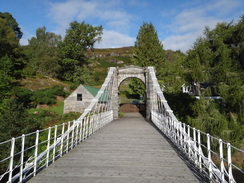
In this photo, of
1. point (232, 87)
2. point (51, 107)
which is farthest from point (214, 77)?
point (51, 107)

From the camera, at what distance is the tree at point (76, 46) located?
Result: 46.2 m

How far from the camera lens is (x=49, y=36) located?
78.8 metres

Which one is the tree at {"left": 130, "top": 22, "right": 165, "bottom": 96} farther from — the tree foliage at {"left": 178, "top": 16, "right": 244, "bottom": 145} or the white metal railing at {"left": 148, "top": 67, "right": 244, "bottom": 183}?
the white metal railing at {"left": 148, "top": 67, "right": 244, "bottom": 183}

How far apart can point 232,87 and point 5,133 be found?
17.5 m

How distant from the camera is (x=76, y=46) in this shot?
152 feet

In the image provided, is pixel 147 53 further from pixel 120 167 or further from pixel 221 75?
pixel 120 167

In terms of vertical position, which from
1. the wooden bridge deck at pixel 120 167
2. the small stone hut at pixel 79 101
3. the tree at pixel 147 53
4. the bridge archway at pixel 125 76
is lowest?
the wooden bridge deck at pixel 120 167

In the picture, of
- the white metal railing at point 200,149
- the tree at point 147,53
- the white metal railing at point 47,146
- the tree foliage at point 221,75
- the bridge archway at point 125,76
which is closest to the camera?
the white metal railing at point 200,149

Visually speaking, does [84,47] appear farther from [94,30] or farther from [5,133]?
[5,133]

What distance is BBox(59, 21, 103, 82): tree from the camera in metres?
46.2

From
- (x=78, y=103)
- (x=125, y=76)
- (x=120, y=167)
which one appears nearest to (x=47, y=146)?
(x=120, y=167)

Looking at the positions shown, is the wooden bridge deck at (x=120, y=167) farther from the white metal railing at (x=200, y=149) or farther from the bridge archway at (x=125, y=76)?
the bridge archway at (x=125, y=76)

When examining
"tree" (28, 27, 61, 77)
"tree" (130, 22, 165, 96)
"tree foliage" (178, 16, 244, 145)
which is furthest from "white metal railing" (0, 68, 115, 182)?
"tree" (28, 27, 61, 77)

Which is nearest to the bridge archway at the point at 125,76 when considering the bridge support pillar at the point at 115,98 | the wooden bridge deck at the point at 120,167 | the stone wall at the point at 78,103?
the bridge support pillar at the point at 115,98
